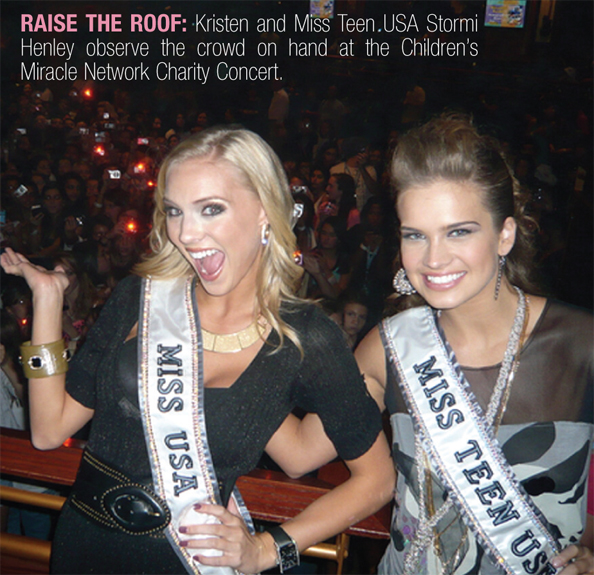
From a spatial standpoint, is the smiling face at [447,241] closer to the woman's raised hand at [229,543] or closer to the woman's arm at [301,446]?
the woman's arm at [301,446]

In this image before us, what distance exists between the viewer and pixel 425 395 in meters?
1.85

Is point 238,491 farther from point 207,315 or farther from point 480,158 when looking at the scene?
point 480,158

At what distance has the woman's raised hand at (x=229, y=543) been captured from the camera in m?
1.54

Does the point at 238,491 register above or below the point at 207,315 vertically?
below

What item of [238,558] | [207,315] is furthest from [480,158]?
[238,558]

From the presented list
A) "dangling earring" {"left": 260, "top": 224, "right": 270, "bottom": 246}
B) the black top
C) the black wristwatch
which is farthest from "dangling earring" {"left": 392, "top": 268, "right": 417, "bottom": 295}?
the black wristwatch

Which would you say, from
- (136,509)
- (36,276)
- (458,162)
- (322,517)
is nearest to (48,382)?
(36,276)

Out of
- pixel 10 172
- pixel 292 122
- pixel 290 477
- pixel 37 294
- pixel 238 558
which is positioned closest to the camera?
pixel 238 558

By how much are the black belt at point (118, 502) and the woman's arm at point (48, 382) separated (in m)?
0.17

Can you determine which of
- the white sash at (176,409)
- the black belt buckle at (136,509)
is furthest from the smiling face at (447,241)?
the black belt buckle at (136,509)

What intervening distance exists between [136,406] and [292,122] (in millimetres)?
9636

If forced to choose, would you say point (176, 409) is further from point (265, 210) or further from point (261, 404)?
point (265, 210)

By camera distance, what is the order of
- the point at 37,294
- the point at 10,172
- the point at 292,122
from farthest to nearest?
the point at 292,122 < the point at 10,172 < the point at 37,294

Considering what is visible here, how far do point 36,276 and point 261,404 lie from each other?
27.0 inches
